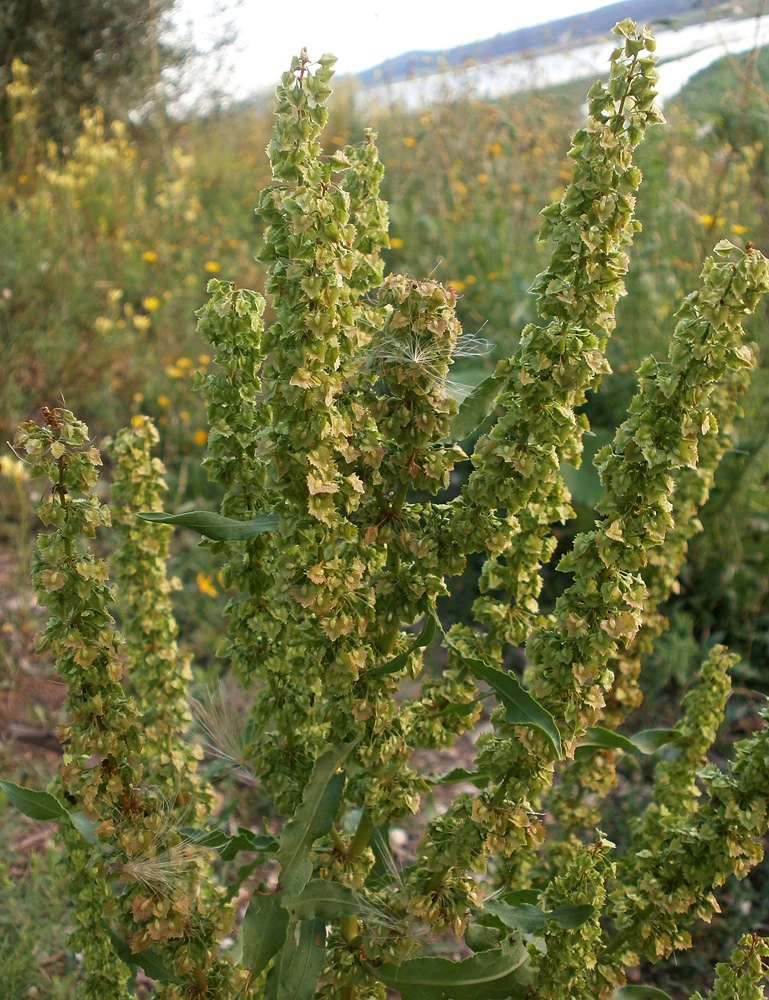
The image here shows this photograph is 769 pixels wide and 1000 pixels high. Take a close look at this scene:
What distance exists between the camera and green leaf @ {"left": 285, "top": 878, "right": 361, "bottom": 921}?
1.46m

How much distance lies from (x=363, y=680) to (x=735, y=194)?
559 cm

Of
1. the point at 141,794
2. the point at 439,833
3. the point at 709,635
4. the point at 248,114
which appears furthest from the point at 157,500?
the point at 248,114

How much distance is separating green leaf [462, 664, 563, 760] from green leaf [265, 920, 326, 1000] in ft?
1.88

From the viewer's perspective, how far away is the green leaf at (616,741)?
4.97 feet

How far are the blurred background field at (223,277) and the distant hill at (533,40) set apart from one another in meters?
0.38

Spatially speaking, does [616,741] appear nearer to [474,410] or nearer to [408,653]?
[408,653]

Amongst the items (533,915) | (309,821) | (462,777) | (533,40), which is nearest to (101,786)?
(309,821)

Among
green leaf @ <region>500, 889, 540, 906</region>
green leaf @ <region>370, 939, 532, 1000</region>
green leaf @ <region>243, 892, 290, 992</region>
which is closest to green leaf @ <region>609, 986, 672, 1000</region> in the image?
green leaf @ <region>500, 889, 540, 906</region>

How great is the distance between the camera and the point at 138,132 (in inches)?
308

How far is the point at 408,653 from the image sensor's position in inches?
52.1

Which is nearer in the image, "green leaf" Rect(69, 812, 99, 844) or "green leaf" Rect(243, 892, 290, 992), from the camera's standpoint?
"green leaf" Rect(243, 892, 290, 992)

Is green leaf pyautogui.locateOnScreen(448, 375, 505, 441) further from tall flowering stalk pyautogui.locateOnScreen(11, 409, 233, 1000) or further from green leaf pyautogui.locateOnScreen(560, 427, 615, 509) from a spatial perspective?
green leaf pyautogui.locateOnScreen(560, 427, 615, 509)

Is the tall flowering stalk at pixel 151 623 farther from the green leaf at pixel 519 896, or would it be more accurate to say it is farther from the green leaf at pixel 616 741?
the green leaf at pixel 616 741

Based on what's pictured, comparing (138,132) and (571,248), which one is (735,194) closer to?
(138,132)
